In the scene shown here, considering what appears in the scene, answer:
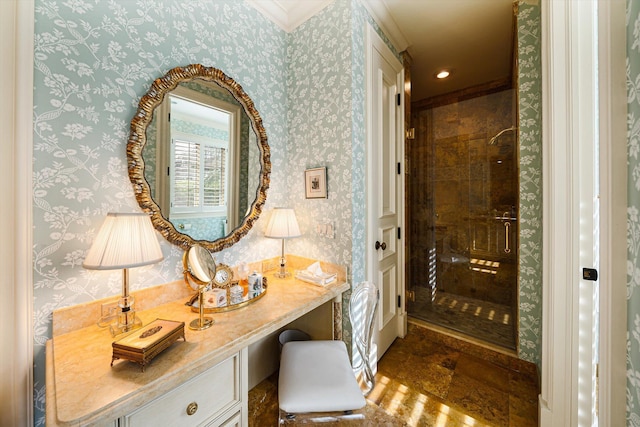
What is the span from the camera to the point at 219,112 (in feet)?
4.82

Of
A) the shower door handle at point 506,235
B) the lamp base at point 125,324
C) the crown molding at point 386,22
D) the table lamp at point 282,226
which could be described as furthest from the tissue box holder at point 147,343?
the shower door handle at point 506,235

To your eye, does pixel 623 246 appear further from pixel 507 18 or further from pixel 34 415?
pixel 507 18

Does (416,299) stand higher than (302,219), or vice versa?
(302,219)

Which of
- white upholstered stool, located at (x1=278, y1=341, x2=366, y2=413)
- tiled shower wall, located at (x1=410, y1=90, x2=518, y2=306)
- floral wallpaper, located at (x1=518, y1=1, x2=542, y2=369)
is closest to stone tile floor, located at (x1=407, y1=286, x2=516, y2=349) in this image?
tiled shower wall, located at (x1=410, y1=90, x2=518, y2=306)

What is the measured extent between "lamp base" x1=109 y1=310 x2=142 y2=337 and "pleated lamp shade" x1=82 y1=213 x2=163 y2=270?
279mm

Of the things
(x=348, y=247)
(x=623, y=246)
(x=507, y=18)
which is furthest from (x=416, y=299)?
(x=507, y=18)

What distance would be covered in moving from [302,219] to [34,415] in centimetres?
153

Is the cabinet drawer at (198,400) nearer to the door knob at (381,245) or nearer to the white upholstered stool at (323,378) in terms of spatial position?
the white upholstered stool at (323,378)

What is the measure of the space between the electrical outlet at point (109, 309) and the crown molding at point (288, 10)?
6.63ft

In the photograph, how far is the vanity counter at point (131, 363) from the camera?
63 cm

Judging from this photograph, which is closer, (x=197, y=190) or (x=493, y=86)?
(x=197, y=190)

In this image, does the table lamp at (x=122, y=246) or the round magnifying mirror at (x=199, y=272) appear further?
the round magnifying mirror at (x=199, y=272)

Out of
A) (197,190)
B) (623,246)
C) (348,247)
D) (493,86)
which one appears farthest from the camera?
(493,86)

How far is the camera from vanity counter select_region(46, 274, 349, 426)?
63 centimetres
